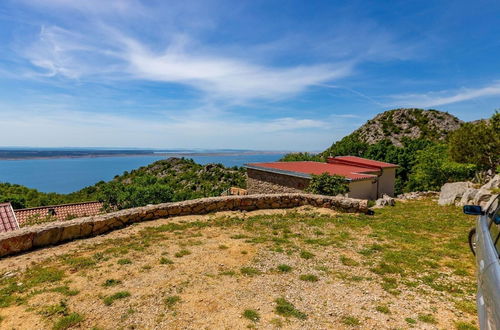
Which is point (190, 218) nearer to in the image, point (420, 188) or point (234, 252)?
point (234, 252)

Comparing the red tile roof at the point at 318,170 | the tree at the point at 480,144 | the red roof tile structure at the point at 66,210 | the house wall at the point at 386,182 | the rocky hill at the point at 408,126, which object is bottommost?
the red roof tile structure at the point at 66,210

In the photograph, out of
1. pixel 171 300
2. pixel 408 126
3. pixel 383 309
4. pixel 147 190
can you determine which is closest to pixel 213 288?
pixel 171 300

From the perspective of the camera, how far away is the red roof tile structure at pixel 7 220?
13221 mm

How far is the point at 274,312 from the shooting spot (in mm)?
4457

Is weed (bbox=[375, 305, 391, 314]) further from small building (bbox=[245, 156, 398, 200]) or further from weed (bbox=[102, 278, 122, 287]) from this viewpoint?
small building (bbox=[245, 156, 398, 200])

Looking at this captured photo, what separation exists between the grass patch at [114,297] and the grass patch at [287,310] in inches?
111

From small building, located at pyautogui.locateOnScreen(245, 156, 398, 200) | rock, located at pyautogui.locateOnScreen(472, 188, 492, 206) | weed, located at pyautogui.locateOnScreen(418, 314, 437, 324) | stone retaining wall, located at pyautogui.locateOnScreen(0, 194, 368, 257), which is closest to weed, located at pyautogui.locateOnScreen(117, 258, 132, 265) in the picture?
stone retaining wall, located at pyautogui.locateOnScreen(0, 194, 368, 257)

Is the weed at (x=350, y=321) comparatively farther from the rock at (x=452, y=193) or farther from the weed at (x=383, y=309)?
the rock at (x=452, y=193)

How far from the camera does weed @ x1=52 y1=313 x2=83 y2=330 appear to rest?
13.3 feet

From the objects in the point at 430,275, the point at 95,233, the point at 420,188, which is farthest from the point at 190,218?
the point at 420,188

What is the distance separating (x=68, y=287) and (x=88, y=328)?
166 cm

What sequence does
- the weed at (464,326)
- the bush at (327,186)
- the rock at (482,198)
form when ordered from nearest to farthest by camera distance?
the weed at (464,326), the rock at (482,198), the bush at (327,186)

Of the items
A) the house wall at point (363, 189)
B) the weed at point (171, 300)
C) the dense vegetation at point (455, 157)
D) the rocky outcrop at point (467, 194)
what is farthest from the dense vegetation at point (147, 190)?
the dense vegetation at point (455, 157)

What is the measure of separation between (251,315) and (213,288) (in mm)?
1159
